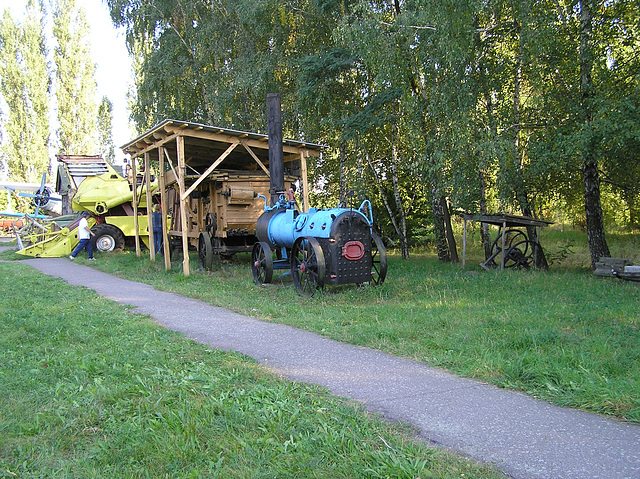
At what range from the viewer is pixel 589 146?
9992 millimetres

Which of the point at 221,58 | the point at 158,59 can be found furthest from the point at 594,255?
the point at 158,59

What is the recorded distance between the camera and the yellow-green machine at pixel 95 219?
19.5 m

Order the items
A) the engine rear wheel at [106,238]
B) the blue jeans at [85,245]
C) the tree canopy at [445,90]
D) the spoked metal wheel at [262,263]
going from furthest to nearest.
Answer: the engine rear wheel at [106,238] → the blue jeans at [85,245] → the spoked metal wheel at [262,263] → the tree canopy at [445,90]

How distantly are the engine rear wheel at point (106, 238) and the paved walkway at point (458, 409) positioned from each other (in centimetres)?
1398

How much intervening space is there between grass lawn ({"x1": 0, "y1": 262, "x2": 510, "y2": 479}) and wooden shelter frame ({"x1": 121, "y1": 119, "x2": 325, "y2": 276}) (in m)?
7.57

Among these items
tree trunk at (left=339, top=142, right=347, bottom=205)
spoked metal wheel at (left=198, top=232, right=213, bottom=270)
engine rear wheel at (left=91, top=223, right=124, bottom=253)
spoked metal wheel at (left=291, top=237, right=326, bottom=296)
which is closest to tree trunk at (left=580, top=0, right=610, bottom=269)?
spoked metal wheel at (left=291, top=237, right=326, bottom=296)

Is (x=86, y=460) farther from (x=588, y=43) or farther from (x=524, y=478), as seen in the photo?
(x=588, y=43)

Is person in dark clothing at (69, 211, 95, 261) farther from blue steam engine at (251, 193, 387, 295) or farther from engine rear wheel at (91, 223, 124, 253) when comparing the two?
blue steam engine at (251, 193, 387, 295)

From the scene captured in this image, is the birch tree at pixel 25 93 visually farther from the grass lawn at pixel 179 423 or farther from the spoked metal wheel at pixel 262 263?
the grass lawn at pixel 179 423

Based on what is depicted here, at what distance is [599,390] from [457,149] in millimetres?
7646

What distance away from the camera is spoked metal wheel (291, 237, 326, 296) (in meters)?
9.23

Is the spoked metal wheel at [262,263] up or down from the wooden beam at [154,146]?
down

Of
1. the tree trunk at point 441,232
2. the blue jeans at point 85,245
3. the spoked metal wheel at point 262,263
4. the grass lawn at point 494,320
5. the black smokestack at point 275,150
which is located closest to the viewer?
the grass lawn at point 494,320

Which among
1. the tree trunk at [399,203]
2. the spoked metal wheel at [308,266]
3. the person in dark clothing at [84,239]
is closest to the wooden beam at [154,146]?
the person in dark clothing at [84,239]
